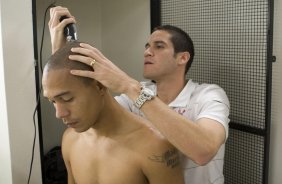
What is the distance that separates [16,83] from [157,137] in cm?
69

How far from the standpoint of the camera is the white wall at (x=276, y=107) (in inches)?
52.9

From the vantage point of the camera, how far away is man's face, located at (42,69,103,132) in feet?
3.04

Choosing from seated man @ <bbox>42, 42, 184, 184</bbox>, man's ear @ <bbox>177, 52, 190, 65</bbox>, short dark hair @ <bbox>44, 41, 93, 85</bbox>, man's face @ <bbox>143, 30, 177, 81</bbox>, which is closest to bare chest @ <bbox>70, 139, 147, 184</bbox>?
seated man @ <bbox>42, 42, 184, 184</bbox>

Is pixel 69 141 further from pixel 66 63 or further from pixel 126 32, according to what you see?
pixel 126 32

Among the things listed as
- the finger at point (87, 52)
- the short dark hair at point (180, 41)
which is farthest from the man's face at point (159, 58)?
the finger at point (87, 52)

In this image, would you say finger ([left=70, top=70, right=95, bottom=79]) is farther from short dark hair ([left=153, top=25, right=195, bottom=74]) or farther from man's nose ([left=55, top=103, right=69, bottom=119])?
short dark hair ([left=153, top=25, right=195, bottom=74])

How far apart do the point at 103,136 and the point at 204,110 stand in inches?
16.7

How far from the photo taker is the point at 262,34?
1.34 metres

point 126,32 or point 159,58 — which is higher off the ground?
point 126,32

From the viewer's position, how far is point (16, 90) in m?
1.34

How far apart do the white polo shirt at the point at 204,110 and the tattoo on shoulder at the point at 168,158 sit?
205mm

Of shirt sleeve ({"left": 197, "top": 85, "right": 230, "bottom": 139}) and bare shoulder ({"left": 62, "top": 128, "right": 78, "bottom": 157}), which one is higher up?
shirt sleeve ({"left": 197, "top": 85, "right": 230, "bottom": 139})

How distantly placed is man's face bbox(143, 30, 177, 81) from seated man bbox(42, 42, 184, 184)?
44cm

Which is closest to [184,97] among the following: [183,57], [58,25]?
[183,57]
